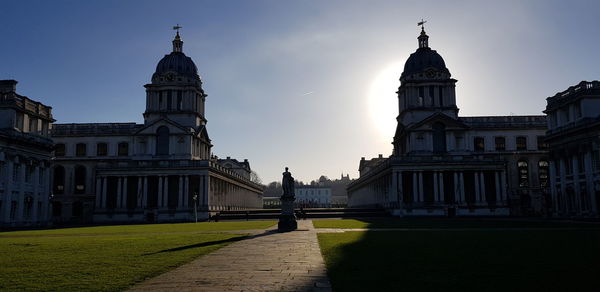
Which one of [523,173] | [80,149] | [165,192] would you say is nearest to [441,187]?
[523,173]

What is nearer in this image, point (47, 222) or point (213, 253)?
point (213, 253)

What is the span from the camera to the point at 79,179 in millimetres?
88125

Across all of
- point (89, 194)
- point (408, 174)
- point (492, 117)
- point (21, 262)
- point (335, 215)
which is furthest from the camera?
point (492, 117)

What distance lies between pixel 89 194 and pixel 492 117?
73.4 metres

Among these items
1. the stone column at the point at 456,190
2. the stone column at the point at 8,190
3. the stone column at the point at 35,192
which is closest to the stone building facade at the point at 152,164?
the stone column at the point at 35,192

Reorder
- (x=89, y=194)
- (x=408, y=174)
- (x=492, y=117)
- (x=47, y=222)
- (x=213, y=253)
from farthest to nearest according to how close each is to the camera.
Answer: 1. (x=492, y=117)
2. (x=89, y=194)
3. (x=408, y=174)
4. (x=47, y=222)
5. (x=213, y=253)

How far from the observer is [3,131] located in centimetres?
5466

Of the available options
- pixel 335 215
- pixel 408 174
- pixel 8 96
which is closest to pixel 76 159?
pixel 8 96

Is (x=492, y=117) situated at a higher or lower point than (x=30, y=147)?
higher

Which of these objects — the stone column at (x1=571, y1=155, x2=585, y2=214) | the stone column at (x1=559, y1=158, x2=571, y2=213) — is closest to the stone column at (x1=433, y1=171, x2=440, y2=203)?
the stone column at (x1=559, y1=158, x2=571, y2=213)

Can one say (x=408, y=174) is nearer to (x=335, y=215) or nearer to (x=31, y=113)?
(x=335, y=215)

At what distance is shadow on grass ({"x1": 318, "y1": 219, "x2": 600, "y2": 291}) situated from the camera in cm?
1219

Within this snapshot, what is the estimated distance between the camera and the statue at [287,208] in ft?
128

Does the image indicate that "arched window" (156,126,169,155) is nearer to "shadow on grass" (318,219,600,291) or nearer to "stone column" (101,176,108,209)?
"stone column" (101,176,108,209)
